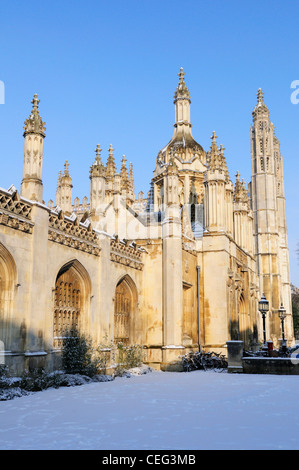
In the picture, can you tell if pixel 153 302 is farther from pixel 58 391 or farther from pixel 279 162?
pixel 279 162

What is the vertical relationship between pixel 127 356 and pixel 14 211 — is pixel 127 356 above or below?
below

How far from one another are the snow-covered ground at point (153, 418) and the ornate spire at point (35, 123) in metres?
7.57

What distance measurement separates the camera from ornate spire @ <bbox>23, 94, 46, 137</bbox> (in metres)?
14.3

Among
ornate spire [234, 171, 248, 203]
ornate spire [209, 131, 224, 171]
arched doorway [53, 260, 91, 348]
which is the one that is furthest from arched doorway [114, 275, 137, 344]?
ornate spire [234, 171, 248, 203]

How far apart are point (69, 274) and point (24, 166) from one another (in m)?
4.01

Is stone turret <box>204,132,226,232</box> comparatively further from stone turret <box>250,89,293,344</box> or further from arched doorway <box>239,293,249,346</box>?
stone turret <box>250,89,293,344</box>

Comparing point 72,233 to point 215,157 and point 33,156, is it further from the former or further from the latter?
point 215,157

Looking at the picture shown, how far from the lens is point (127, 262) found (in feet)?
65.2

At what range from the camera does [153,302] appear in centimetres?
2152

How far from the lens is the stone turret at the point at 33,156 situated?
13875 millimetres

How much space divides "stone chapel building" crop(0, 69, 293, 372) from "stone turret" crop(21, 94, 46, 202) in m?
0.03

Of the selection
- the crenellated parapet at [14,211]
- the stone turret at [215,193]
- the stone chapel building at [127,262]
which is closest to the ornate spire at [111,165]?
the stone chapel building at [127,262]

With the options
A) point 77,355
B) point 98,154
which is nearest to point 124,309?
point 77,355

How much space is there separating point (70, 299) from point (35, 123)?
586 centimetres
